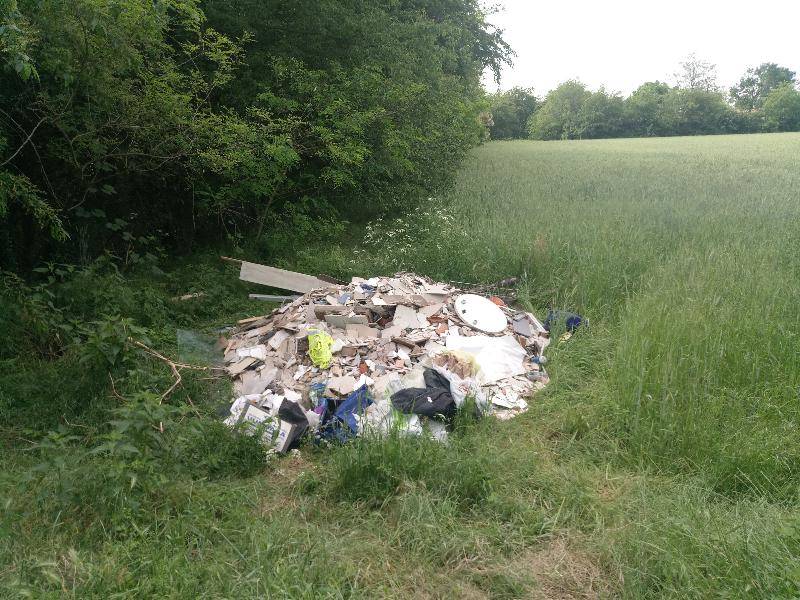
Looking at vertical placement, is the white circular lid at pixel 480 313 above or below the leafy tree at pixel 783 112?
below

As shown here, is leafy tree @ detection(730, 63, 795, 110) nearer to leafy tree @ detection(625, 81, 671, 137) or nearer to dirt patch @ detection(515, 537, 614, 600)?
leafy tree @ detection(625, 81, 671, 137)

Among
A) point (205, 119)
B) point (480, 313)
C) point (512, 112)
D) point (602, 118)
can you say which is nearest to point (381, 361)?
point (480, 313)

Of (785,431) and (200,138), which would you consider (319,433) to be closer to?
(785,431)

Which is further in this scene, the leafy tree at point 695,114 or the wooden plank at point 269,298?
the leafy tree at point 695,114

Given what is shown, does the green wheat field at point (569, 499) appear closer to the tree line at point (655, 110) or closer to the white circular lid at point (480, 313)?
the white circular lid at point (480, 313)

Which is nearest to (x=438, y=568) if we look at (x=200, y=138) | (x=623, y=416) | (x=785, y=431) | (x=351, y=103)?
(x=623, y=416)

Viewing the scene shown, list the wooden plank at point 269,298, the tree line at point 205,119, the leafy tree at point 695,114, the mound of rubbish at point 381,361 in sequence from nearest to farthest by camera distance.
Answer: the mound of rubbish at point 381,361, the tree line at point 205,119, the wooden plank at point 269,298, the leafy tree at point 695,114

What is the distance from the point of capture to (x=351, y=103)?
9000 mm

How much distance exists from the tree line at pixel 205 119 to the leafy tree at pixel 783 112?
2330 inches

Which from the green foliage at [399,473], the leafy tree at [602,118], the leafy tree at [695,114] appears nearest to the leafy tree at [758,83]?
the leafy tree at [695,114]

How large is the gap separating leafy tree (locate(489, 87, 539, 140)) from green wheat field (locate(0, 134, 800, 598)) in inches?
2331

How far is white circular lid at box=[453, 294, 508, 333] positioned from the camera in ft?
18.9

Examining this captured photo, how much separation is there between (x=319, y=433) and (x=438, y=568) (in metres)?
1.56

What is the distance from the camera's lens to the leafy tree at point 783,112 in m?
57.2
